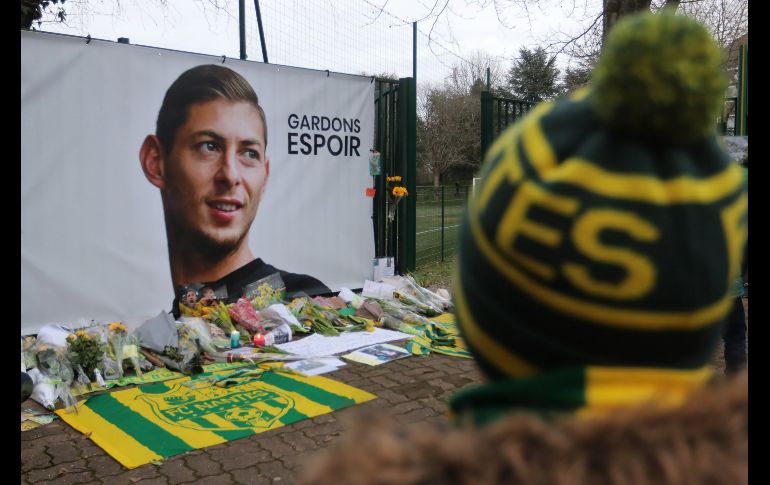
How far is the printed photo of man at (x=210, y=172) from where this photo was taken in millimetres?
6461

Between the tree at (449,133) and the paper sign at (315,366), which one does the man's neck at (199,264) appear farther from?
the tree at (449,133)

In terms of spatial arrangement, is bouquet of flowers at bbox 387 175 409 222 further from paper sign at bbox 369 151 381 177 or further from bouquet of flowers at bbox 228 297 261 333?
bouquet of flowers at bbox 228 297 261 333

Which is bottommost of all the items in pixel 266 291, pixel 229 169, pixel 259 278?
pixel 266 291

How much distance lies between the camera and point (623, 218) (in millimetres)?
810

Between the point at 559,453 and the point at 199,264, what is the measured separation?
6.30m

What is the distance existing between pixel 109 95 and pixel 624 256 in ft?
20.1

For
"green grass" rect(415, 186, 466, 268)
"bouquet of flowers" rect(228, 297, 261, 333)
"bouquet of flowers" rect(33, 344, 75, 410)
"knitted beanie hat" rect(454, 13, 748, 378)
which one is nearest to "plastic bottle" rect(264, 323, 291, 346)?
"bouquet of flowers" rect(228, 297, 261, 333)

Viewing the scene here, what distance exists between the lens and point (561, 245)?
2.70 feet

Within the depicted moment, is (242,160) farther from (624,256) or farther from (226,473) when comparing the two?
(624,256)

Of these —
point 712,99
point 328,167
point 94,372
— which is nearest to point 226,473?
point 94,372

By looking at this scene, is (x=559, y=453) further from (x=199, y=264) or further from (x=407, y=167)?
(x=407, y=167)

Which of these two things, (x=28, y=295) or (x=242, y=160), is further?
(x=242, y=160)

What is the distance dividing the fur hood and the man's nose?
6.22 metres

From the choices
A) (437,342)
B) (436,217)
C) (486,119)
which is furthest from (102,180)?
(436,217)
